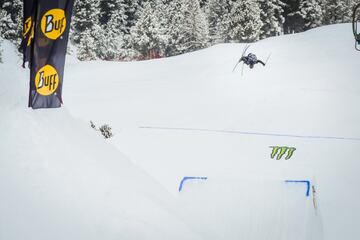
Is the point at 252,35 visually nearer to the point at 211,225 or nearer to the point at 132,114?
the point at 132,114

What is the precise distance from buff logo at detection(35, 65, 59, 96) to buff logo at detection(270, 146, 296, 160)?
26.8 ft

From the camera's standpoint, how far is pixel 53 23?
20.1ft

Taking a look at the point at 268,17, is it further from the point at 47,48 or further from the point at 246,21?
the point at 47,48

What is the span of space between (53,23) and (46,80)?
1.11 metres

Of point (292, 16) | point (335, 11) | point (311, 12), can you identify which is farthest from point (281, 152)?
point (335, 11)

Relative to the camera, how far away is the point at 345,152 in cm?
1176

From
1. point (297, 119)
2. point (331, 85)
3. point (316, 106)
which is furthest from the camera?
point (331, 85)

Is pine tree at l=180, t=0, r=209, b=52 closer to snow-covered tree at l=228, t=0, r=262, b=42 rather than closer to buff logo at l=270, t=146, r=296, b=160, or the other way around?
snow-covered tree at l=228, t=0, r=262, b=42

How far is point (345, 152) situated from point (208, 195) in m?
6.07

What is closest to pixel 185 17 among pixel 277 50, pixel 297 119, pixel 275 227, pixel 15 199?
pixel 277 50

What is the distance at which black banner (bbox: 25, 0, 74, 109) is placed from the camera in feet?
19.7

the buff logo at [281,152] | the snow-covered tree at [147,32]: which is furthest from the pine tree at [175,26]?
the buff logo at [281,152]

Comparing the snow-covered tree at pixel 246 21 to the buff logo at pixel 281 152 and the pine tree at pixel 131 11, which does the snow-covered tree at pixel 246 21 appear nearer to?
the pine tree at pixel 131 11

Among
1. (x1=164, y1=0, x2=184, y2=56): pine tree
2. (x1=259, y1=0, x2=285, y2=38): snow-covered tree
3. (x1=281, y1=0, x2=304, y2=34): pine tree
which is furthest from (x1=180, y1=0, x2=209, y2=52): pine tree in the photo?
(x1=281, y1=0, x2=304, y2=34): pine tree
